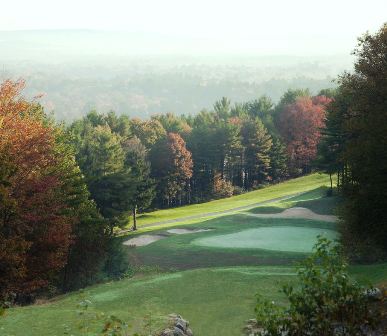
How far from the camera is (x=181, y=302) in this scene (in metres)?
21.8

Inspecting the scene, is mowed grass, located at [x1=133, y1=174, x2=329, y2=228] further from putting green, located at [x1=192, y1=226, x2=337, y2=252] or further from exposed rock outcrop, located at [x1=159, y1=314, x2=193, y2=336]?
exposed rock outcrop, located at [x1=159, y1=314, x2=193, y2=336]

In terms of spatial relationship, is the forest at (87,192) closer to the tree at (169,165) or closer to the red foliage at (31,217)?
the red foliage at (31,217)

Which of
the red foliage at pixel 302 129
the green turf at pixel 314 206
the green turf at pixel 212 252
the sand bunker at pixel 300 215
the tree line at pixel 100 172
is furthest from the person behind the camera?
the red foliage at pixel 302 129

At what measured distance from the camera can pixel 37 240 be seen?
29.1m

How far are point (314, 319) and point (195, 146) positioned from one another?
9667 cm

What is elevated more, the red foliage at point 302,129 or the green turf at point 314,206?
the red foliage at point 302,129

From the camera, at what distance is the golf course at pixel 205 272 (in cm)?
1764

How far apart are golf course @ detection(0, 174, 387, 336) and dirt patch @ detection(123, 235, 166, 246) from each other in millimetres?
94

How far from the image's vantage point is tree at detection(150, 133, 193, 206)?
9238cm

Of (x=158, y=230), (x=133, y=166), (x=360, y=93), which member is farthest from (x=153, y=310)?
(x=133, y=166)

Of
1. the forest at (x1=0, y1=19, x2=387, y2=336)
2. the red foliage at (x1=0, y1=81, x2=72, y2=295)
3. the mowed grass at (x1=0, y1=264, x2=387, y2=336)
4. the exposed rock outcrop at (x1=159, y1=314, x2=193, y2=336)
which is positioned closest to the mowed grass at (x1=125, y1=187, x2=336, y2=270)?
the forest at (x1=0, y1=19, x2=387, y2=336)

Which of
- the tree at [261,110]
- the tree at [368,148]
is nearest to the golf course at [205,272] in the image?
the tree at [368,148]

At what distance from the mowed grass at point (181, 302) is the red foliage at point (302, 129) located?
79731 mm

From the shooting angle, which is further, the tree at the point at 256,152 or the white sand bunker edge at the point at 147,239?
the tree at the point at 256,152
